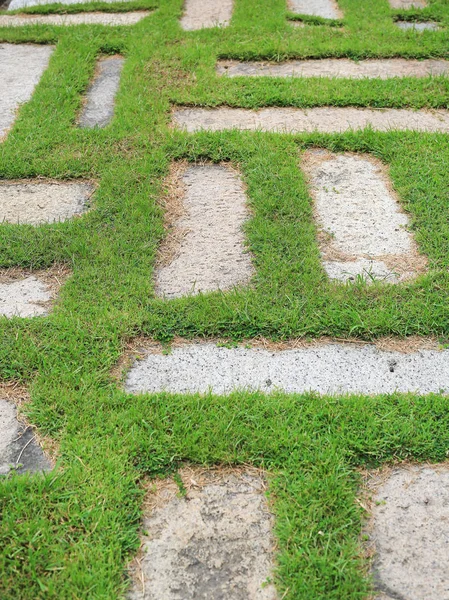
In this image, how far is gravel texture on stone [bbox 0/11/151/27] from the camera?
4.87m

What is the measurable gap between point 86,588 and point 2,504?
355 mm

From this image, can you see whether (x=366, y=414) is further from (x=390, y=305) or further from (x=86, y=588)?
(x=86, y=588)

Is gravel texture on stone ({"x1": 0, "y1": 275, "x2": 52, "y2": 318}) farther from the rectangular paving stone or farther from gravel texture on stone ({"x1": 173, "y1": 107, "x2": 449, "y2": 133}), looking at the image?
gravel texture on stone ({"x1": 173, "y1": 107, "x2": 449, "y2": 133})

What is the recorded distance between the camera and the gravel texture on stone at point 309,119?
12.0ft

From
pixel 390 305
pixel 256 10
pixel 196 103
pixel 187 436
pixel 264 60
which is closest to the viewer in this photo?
pixel 187 436

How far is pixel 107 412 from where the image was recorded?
7.03ft

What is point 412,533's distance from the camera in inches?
72.9

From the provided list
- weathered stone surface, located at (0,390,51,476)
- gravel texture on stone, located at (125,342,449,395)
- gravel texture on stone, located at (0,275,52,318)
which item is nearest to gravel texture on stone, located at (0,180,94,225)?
gravel texture on stone, located at (0,275,52,318)

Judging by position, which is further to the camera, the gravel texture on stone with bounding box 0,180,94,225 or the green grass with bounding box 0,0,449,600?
the gravel texture on stone with bounding box 0,180,94,225

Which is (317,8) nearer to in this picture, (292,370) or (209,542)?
(292,370)

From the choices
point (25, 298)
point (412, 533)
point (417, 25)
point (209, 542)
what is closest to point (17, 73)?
point (25, 298)

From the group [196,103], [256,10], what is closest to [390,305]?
[196,103]

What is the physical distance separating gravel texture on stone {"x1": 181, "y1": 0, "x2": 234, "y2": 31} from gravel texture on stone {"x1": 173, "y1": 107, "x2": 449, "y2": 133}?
1205mm

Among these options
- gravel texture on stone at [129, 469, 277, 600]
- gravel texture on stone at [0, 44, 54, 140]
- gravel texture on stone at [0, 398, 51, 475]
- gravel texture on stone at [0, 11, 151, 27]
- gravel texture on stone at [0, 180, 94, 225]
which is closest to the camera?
gravel texture on stone at [129, 469, 277, 600]
